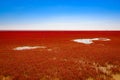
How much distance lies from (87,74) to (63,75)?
151 centimetres

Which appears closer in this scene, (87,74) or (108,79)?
(108,79)

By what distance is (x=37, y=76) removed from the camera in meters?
8.62

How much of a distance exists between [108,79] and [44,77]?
3599 millimetres

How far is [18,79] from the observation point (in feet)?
26.9

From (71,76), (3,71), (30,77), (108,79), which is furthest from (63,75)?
(3,71)

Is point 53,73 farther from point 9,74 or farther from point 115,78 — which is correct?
point 115,78

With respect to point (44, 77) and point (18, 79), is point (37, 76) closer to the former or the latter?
point (44, 77)

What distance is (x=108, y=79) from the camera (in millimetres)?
8023

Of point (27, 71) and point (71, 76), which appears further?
point (27, 71)

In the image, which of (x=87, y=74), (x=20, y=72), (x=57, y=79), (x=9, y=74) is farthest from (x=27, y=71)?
(x=87, y=74)

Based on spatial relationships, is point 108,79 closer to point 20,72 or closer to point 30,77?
point 30,77

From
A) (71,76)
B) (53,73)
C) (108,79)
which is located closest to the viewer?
(108,79)

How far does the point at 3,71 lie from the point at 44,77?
3.06 meters

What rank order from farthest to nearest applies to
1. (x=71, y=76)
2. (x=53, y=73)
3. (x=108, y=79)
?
1. (x=53, y=73)
2. (x=71, y=76)
3. (x=108, y=79)
